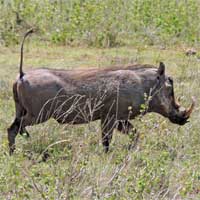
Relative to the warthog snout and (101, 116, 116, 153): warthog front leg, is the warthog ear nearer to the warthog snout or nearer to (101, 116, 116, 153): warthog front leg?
the warthog snout

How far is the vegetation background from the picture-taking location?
4.49 meters

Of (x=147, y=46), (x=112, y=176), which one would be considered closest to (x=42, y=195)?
(x=112, y=176)

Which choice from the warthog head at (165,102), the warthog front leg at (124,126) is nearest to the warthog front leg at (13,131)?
the warthog front leg at (124,126)

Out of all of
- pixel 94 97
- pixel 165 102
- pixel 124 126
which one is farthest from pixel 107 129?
pixel 165 102

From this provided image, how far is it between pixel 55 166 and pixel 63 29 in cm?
621

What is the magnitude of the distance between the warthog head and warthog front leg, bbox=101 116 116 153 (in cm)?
40

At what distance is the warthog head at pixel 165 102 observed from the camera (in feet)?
21.2

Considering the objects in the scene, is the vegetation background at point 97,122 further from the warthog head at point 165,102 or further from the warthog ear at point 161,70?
the warthog ear at point 161,70

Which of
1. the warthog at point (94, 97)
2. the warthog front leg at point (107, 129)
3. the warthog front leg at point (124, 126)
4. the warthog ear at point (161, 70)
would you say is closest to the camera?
the warthog front leg at point (107, 129)

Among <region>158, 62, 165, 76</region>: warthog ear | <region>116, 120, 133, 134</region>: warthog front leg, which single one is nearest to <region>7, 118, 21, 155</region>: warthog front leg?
<region>116, 120, 133, 134</region>: warthog front leg

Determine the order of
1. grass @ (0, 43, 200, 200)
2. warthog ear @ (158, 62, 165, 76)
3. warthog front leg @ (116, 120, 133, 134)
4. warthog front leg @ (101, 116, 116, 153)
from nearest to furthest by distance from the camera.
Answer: grass @ (0, 43, 200, 200) < warthog front leg @ (101, 116, 116, 153) < warthog front leg @ (116, 120, 133, 134) < warthog ear @ (158, 62, 165, 76)

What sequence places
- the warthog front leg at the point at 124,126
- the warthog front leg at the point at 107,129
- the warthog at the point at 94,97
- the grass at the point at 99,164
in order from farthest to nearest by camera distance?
the warthog front leg at the point at 124,126 → the warthog at the point at 94,97 → the warthog front leg at the point at 107,129 → the grass at the point at 99,164

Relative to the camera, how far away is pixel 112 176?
14.7ft

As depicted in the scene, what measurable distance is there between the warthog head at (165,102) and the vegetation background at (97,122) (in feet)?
0.26
